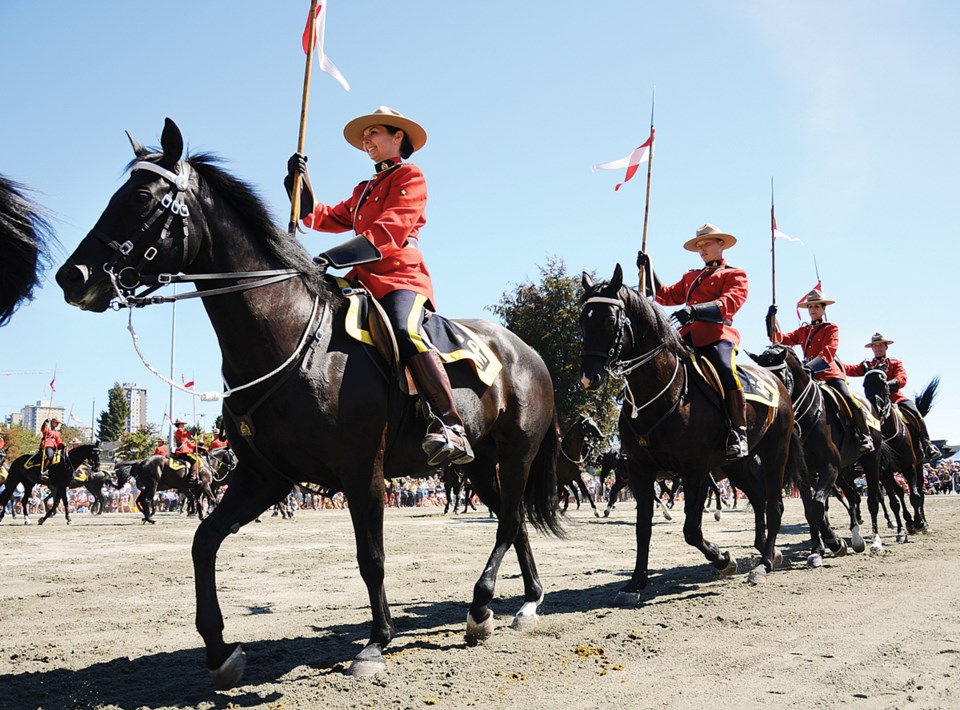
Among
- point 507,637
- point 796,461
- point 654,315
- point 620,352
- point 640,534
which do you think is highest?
point 654,315

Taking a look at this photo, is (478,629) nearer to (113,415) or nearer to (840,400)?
(840,400)

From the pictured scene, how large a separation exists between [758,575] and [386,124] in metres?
6.10

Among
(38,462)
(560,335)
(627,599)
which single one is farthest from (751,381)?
(560,335)

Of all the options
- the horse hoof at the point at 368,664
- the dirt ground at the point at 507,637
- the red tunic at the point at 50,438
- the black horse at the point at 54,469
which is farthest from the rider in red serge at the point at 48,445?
the horse hoof at the point at 368,664

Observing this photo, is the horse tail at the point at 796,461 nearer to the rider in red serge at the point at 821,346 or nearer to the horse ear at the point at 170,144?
the rider in red serge at the point at 821,346

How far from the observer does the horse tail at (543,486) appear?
7.55m

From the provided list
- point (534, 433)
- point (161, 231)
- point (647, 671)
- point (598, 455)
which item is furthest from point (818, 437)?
point (598, 455)

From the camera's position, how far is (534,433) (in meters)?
6.96

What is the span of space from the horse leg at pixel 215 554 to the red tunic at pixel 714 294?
541 cm

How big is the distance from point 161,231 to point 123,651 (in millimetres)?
3017

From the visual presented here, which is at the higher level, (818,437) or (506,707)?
(818,437)

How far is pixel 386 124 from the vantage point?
6.27 m

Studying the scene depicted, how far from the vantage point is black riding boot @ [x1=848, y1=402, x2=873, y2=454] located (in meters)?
12.4

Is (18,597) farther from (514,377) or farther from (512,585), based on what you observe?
(514,377)
